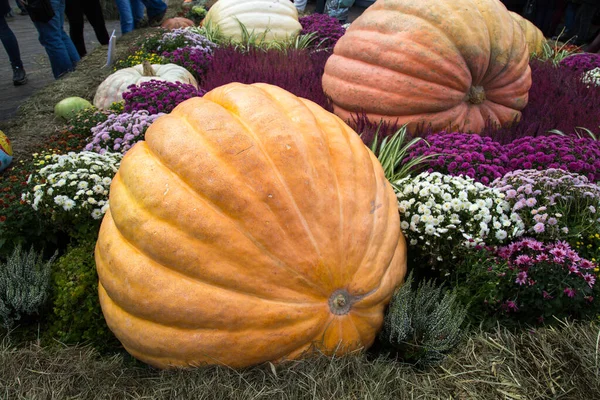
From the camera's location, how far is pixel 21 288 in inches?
84.8

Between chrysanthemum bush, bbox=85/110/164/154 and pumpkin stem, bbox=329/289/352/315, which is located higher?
pumpkin stem, bbox=329/289/352/315

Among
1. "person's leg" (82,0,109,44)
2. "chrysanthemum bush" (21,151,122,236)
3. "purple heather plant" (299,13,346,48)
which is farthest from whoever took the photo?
"person's leg" (82,0,109,44)

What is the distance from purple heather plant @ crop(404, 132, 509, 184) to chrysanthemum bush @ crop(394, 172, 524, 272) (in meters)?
0.34

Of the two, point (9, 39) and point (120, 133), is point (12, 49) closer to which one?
point (9, 39)

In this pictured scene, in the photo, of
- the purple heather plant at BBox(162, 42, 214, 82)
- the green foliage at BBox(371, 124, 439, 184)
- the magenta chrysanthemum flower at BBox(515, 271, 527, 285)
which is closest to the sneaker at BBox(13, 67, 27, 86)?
the purple heather plant at BBox(162, 42, 214, 82)

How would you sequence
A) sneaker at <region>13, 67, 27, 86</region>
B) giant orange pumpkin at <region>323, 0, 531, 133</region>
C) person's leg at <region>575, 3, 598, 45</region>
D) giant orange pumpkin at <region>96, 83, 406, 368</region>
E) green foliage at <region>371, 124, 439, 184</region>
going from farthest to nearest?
person's leg at <region>575, 3, 598, 45</region>, sneaker at <region>13, 67, 27, 86</region>, giant orange pumpkin at <region>323, 0, 531, 133</region>, green foliage at <region>371, 124, 439, 184</region>, giant orange pumpkin at <region>96, 83, 406, 368</region>

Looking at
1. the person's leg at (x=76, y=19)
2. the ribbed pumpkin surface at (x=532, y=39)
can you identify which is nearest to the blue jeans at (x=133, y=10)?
the person's leg at (x=76, y=19)

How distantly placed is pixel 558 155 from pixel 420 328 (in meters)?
1.56

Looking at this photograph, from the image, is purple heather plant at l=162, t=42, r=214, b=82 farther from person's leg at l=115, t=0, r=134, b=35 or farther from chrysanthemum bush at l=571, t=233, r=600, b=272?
chrysanthemum bush at l=571, t=233, r=600, b=272

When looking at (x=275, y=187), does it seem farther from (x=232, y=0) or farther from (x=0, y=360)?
(x=232, y=0)

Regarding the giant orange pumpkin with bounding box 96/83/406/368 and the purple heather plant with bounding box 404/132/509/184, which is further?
the purple heather plant with bounding box 404/132/509/184

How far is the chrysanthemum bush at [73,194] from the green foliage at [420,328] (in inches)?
60.1

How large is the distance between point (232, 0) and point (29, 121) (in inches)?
132

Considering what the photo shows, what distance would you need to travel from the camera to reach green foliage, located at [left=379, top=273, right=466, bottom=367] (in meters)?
1.79
